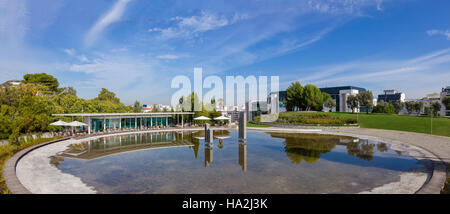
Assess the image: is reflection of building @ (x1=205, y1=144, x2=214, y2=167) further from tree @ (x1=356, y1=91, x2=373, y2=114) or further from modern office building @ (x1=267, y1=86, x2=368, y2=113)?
tree @ (x1=356, y1=91, x2=373, y2=114)

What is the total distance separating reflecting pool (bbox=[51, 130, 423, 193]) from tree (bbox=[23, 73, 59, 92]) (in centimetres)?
4929

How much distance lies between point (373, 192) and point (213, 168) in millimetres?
6423

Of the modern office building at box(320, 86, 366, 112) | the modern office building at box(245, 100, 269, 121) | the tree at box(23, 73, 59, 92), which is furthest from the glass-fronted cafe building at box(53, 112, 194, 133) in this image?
the modern office building at box(320, 86, 366, 112)

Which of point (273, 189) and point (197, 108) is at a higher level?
point (197, 108)

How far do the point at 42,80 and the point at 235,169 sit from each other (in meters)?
61.3

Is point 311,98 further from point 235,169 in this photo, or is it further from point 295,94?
point 235,169

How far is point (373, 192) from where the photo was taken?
7.02 meters

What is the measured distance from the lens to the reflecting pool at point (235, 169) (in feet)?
25.0

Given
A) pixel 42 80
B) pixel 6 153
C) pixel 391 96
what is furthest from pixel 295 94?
pixel 391 96

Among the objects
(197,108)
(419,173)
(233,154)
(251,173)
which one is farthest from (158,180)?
(197,108)

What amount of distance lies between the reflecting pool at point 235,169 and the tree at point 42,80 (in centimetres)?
4929

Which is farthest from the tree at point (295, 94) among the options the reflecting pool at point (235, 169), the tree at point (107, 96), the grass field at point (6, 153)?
the tree at point (107, 96)

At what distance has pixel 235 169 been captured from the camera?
998 centimetres
